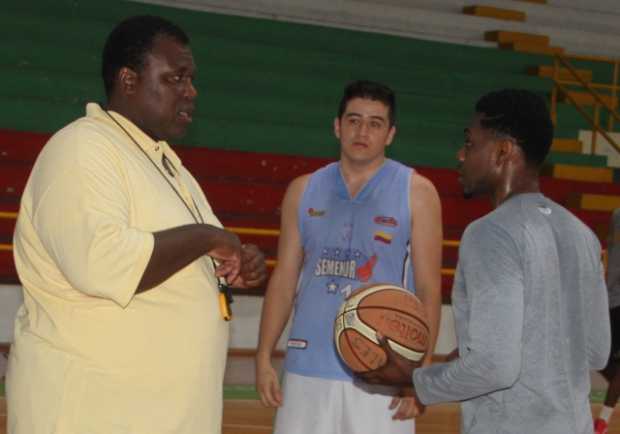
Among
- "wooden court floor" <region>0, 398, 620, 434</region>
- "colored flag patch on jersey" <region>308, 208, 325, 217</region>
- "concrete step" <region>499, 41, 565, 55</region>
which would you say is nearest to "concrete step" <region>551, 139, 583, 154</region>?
"concrete step" <region>499, 41, 565, 55</region>

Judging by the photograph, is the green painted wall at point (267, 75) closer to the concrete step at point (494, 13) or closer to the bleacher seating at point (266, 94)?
the bleacher seating at point (266, 94)

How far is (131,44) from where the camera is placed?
2658 millimetres

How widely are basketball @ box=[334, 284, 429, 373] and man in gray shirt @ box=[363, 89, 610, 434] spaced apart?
10cm

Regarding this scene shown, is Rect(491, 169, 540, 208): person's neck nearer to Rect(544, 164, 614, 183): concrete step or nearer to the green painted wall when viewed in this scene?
the green painted wall

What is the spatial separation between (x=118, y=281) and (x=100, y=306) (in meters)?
0.11

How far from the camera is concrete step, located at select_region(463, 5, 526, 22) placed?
13.7m

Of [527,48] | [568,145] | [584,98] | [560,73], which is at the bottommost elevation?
[568,145]

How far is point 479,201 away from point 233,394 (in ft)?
14.5

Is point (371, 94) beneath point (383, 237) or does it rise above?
above

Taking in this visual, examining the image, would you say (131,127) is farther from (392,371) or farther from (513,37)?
(513,37)

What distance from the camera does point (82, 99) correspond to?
420 inches

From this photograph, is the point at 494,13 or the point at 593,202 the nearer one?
the point at 593,202

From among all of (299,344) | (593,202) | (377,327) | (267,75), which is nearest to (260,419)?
(299,344)

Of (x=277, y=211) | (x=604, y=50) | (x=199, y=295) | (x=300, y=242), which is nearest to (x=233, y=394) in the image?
(x=277, y=211)
